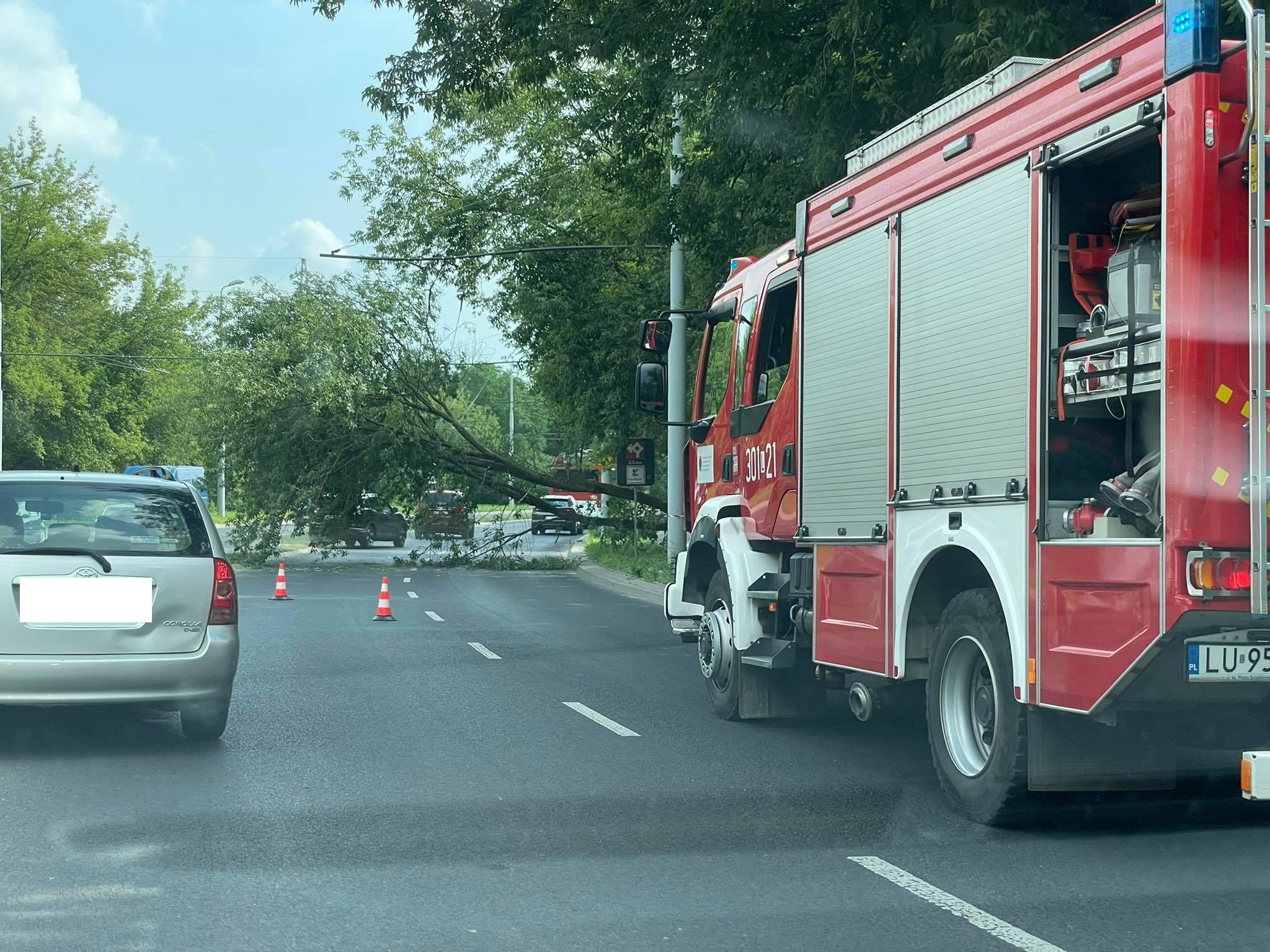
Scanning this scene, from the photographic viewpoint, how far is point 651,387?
11.3m

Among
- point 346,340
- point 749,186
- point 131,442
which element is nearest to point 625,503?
point 346,340

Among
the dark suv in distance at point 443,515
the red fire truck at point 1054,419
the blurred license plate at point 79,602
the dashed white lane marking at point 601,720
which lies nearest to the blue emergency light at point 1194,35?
the red fire truck at point 1054,419

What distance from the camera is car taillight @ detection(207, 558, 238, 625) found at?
27.4ft

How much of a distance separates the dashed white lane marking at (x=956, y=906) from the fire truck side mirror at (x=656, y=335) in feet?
17.5

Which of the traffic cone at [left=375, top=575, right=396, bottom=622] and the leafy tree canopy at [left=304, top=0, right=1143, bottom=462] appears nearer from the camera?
the leafy tree canopy at [left=304, top=0, right=1143, bottom=462]

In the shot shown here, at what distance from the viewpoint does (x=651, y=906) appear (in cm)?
520

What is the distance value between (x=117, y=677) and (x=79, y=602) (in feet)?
1.46

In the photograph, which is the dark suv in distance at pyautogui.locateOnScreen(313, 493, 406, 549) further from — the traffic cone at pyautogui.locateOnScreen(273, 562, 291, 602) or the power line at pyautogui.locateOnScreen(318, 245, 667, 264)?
the traffic cone at pyautogui.locateOnScreen(273, 562, 291, 602)

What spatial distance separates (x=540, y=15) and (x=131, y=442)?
1982 inches

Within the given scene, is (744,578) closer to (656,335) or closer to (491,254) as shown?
(656,335)

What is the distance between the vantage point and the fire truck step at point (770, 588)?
30.1 feet

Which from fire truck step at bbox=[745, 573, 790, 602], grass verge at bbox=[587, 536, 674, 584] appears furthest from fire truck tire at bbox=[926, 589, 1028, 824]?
grass verge at bbox=[587, 536, 674, 584]

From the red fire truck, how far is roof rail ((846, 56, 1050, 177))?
22 mm

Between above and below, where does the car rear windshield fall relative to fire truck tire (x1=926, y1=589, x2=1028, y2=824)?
above
